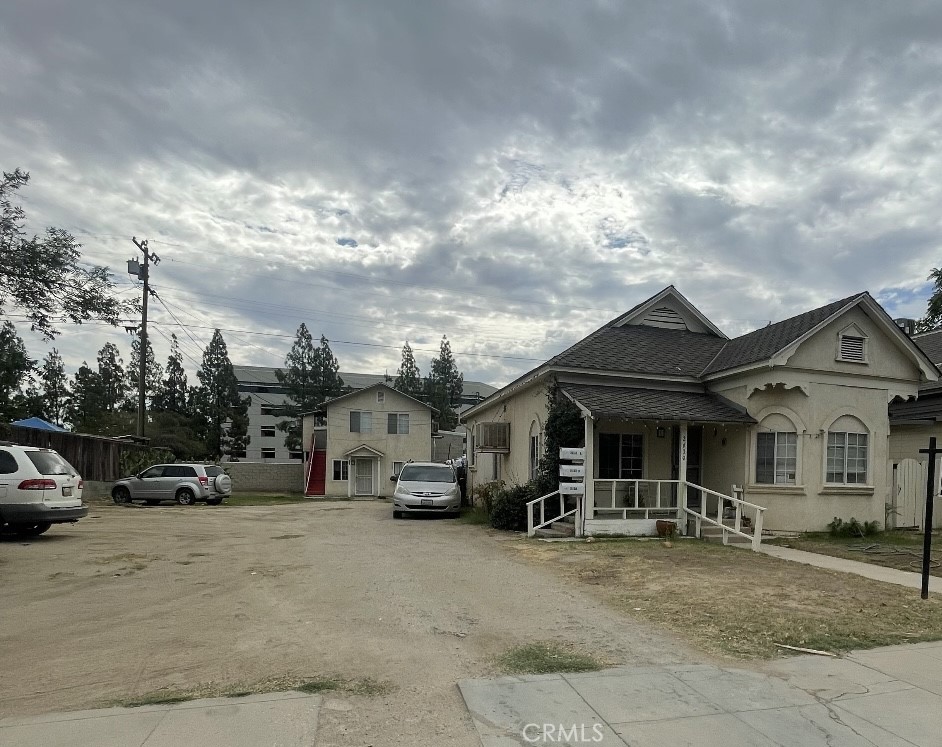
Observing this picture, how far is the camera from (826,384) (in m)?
15.1

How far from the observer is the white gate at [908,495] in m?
16.1

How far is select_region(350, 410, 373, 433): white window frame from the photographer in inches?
1409

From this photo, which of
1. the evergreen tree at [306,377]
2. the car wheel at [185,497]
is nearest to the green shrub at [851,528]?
the car wheel at [185,497]

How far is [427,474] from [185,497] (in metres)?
10.2

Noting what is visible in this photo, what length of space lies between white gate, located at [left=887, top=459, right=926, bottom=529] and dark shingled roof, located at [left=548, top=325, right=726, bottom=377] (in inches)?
211

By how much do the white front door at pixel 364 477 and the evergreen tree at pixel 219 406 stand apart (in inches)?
574

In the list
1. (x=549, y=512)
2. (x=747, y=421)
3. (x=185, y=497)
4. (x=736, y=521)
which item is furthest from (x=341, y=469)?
(x=736, y=521)

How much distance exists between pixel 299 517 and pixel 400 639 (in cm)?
1464

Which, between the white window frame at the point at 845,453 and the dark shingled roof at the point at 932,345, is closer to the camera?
the white window frame at the point at 845,453

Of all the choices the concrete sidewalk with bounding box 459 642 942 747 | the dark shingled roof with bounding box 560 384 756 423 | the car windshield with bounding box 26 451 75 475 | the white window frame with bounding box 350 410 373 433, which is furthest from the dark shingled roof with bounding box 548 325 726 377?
the white window frame with bounding box 350 410 373 433

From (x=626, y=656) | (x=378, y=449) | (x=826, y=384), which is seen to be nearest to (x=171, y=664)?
(x=626, y=656)

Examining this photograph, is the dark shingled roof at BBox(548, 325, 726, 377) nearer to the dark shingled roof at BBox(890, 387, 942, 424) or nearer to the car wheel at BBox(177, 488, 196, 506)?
the dark shingled roof at BBox(890, 387, 942, 424)

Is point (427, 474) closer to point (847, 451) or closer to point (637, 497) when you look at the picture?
point (637, 497)

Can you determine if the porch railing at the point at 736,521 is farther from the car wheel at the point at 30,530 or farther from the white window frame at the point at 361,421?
the white window frame at the point at 361,421
